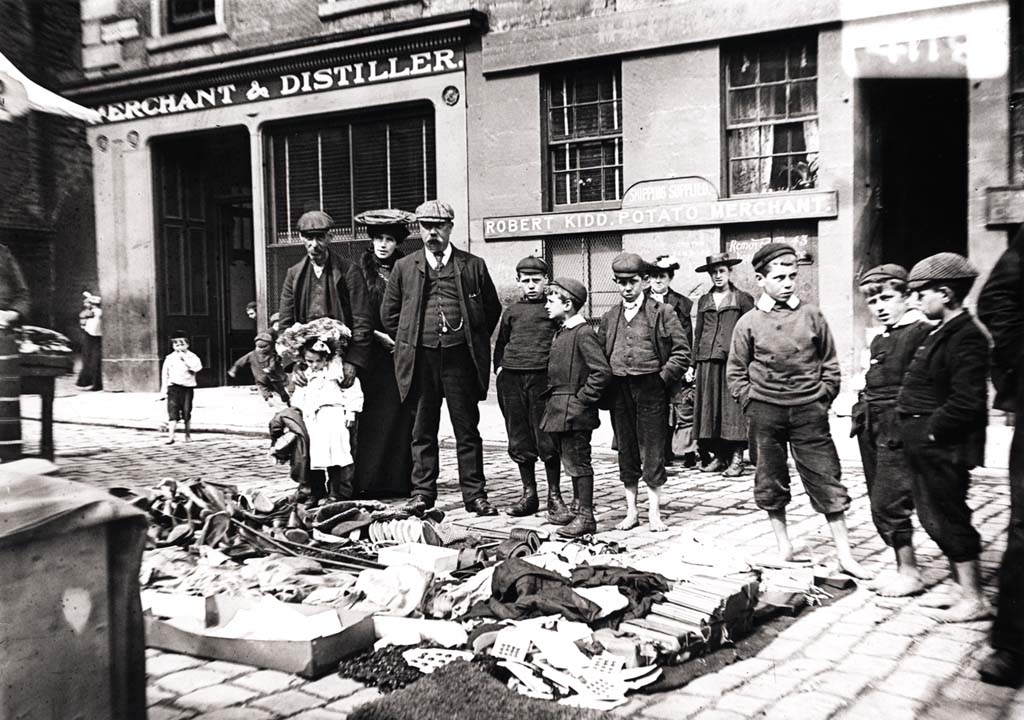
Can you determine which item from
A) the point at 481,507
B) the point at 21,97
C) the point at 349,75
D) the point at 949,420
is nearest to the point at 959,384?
the point at 949,420

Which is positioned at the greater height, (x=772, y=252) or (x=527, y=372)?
(x=772, y=252)

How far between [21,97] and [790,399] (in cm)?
408

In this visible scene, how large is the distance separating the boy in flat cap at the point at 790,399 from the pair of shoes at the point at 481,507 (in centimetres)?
225

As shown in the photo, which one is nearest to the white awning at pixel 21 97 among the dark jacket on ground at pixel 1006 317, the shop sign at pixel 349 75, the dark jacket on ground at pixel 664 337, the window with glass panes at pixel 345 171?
the dark jacket on ground at pixel 1006 317

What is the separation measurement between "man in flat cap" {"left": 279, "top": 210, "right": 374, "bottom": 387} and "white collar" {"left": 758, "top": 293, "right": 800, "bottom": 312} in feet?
11.1

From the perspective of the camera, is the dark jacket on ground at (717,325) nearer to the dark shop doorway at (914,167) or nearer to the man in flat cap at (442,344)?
the man in flat cap at (442,344)

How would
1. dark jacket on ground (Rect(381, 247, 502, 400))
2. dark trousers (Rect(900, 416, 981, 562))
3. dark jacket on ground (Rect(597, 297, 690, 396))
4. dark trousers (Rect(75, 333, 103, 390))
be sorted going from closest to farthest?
1. dark trousers (Rect(75, 333, 103, 390))
2. dark trousers (Rect(900, 416, 981, 562))
3. dark jacket on ground (Rect(597, 297, 690, 396))
4. dark jacket on ground (Rect(381, 247, 502, 400))

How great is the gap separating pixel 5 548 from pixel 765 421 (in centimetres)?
409

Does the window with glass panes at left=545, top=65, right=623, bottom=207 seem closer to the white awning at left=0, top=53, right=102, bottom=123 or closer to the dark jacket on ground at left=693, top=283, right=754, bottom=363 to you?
the dark jacket on ground at left=693, top=283, right=754, bottom=363

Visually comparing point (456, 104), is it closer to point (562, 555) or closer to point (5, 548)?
point (562, 555)

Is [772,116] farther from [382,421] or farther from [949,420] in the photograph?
[949,420]

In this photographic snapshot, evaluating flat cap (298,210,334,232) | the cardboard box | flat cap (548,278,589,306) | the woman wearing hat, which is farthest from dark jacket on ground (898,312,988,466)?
flat cap (298,210,334,232)

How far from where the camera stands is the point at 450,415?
24.0 ft

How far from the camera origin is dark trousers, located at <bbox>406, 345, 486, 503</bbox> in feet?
23.8
